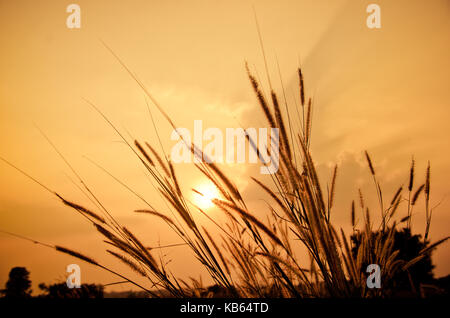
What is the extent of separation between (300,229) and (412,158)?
1314 millimetres

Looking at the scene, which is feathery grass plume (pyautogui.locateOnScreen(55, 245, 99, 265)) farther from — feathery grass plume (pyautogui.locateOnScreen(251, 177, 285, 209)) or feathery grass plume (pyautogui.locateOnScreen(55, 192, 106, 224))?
feathery grass plume (pyautogui.locateOnScreen(251, 177, 285, 209))

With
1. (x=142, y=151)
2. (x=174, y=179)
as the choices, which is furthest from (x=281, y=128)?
(x=142, y=151)

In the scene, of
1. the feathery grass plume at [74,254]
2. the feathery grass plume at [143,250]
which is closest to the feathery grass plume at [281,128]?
the feathery grass plume at [143,250]

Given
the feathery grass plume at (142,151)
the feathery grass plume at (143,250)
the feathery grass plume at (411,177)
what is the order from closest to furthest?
the feathery grass plume at (143,250)
the feathery grass plume at (142,151)
the feathery grass plume at (411,177)

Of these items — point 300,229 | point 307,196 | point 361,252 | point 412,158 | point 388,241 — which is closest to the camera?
point 307,196

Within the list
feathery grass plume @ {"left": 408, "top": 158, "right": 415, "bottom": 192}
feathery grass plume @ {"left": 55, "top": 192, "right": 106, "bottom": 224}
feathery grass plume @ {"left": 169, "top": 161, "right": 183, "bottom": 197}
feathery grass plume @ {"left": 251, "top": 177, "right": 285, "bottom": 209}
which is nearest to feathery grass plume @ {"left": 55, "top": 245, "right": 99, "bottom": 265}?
feathery grass plume @ {"left": 55, "top": 192, "right": 106, "bottom": 224}

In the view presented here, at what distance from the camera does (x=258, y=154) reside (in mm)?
771

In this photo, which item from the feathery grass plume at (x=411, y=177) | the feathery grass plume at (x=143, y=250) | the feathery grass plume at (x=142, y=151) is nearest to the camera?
the feathery grass plume at (x=143, y=250)

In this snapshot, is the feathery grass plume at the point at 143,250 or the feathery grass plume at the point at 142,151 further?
the feathery grass plume at the point at 142,151
